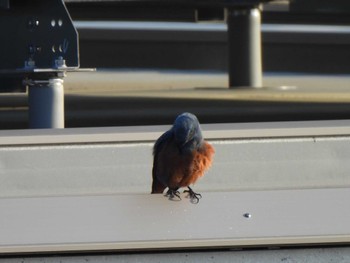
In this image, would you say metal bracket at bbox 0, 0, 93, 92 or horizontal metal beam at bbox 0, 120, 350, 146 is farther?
metal bracket at bbox 0, 0, 93, 92

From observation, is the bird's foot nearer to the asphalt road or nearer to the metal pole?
the metal pole

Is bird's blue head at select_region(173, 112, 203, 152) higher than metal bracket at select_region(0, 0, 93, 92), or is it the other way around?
metal bracket at select_region(0, 0, 93, 92)

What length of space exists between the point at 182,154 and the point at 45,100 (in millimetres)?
4139

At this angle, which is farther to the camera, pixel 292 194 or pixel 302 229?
pixel 292 194

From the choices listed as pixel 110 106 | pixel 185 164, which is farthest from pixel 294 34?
pixel 185 164

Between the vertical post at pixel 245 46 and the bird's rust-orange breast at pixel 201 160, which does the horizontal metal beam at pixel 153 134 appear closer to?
the bird's rust-orange breast at pixel 201 160

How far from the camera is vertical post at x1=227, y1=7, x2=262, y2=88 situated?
15883mm

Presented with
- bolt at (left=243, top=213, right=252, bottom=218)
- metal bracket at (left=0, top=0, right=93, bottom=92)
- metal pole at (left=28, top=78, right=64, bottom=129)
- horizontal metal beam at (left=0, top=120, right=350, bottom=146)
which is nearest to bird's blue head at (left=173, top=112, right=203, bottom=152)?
bolt at (left=243, top=213, right=252, bottom=218)

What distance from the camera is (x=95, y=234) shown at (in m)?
3.15

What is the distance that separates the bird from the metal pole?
3.93 meters

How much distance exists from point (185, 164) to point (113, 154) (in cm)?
143

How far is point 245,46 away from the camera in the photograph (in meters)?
16.0

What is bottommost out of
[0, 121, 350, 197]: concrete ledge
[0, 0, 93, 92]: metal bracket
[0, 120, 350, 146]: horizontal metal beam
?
[0, 121, 350, 197]: concrete ledge

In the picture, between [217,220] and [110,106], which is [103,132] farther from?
[110,106]
